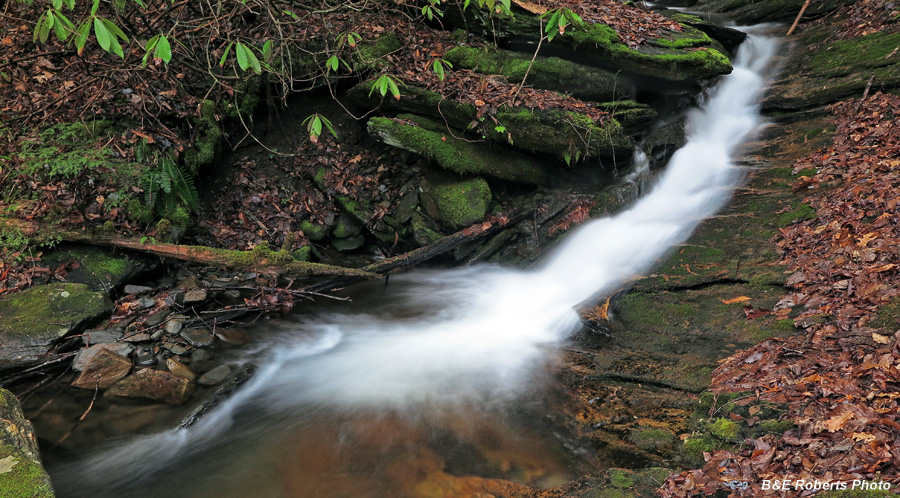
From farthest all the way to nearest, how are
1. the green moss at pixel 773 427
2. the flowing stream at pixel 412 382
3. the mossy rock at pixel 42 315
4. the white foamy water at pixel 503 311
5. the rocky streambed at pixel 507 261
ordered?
1. the white foamy water at pixel 503 311
2. the mossy rock at pixel 42 315
3. the flowing stream at pixel 412 382
4. the rocky streambed at pixel 507 261
5. the green moss at pixel 773 427

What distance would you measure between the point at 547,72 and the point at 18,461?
831 cm

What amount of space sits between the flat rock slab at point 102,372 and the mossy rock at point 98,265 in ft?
4.44

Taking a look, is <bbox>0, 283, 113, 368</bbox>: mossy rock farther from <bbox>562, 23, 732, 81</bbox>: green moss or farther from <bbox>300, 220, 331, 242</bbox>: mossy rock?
<bbox>562, 23, 732, 81</bbox>: green moss

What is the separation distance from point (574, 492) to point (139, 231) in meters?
6.43

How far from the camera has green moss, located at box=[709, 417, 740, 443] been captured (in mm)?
3166

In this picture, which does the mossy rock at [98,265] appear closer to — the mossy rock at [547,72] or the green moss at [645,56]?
the mossy rock at [547,72]

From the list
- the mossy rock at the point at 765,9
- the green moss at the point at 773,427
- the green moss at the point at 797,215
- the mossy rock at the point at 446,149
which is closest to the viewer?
the green moss at the point at 773,427

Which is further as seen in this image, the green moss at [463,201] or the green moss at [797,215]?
the green moss at [463,201]

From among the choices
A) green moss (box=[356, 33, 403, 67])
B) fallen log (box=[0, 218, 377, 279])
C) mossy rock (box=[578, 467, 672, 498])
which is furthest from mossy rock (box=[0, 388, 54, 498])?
green moss (box=[356, 33, 403, 67])

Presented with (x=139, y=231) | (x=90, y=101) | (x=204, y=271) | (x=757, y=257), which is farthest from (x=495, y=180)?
(x=90, y=101)

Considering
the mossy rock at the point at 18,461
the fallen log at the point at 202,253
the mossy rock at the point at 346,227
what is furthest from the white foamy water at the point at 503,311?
the mossy rock at the point at 18,461

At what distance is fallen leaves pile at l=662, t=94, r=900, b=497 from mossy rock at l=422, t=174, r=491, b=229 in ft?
14.1

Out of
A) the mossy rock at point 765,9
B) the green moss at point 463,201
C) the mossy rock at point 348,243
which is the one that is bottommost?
the mossy rock at point 348,243

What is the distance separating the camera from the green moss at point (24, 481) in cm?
254
